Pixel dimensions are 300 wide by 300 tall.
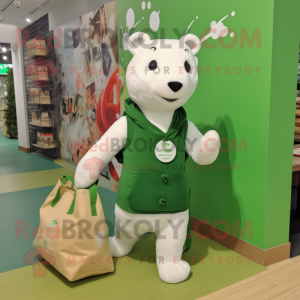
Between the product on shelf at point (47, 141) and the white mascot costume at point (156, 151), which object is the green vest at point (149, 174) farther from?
the product on shelf at point (47, 141)

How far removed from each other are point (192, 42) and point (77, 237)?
52.7 inches

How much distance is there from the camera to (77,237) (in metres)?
1.87

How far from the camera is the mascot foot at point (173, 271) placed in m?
1.93

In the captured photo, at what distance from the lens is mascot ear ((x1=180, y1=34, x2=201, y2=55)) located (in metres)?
2.04

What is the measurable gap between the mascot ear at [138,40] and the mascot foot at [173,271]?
129 centimetres

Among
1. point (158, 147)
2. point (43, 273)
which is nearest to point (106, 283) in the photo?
point (43, 273)

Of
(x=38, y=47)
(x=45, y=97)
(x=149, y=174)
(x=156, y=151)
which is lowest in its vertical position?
(x=149, y=174)

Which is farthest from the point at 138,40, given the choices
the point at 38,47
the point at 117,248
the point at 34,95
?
the point at 34,95

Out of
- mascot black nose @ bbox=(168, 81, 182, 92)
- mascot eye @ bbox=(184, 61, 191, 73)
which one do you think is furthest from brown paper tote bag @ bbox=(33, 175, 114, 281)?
mascot eye @ bbox=(184, 61, 191, 73)

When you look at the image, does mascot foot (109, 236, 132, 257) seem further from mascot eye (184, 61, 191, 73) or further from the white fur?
mascot eye (184, 61, 191, 73)

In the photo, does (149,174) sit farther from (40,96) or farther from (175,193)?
(40,96)

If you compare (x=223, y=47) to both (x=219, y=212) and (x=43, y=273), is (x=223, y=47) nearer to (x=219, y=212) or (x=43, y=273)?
(x=219, y=212)

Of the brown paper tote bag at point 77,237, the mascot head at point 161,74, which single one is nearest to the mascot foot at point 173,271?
the brown paper tote bag at point 77,237

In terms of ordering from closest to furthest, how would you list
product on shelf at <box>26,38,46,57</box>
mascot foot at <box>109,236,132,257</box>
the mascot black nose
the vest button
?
the mascot black nose, the vest button, mascot foot at <box>109,236,132,257</box>, product on shelf at <box>26,38,46,57</box>
